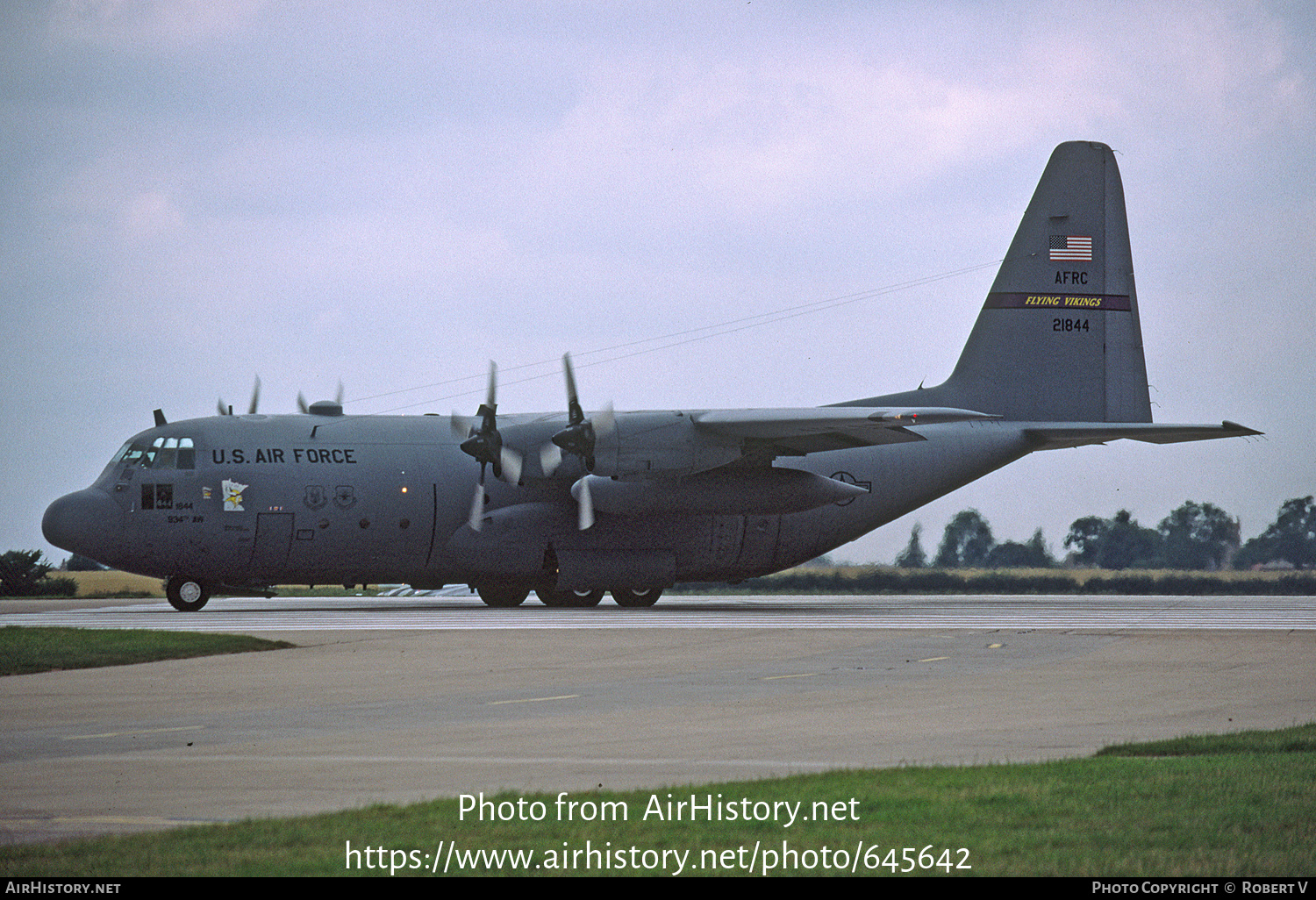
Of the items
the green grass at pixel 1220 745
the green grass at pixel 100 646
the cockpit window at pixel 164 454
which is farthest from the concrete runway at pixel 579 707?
the cockpit window at pixel 164 454

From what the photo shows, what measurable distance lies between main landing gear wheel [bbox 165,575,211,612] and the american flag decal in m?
23.6

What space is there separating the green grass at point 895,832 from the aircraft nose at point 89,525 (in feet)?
80.7

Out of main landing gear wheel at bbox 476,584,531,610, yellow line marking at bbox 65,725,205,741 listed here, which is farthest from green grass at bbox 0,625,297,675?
main landing gear wheel at bbox 476,584,531,610

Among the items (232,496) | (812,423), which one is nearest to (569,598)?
(812,423)

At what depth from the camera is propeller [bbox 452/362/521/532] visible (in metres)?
31.5

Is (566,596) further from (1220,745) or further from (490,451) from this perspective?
(1220,745)

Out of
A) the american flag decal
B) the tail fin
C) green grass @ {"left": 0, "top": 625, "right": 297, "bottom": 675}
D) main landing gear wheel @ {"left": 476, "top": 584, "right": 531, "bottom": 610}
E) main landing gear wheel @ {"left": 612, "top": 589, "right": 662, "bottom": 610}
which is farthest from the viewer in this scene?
the american flag decal

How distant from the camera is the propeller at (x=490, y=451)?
31516mm

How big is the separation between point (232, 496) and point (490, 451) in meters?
5.76

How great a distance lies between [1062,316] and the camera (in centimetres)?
3778

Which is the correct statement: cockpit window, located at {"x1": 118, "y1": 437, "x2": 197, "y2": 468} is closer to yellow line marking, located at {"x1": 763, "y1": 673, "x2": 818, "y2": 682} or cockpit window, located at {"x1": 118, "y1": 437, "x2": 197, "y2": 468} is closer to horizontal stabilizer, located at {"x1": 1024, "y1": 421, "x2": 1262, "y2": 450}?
yellow line marking, located at {"x1": 763, "y1": 673, "x2": 818, "y2": 682}

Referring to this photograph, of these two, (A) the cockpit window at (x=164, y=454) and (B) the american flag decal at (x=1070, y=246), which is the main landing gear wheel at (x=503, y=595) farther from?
(B) the american flag decal at (x=1070, y=246)
